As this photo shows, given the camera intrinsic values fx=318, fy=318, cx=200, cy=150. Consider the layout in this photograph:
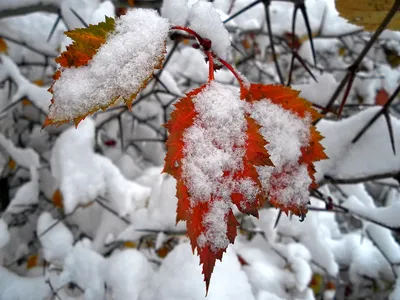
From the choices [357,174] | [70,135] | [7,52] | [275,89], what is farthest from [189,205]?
[7,52]

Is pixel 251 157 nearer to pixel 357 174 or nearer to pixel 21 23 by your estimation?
pixel 357 174

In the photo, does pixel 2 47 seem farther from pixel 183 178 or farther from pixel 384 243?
pixel 384 243

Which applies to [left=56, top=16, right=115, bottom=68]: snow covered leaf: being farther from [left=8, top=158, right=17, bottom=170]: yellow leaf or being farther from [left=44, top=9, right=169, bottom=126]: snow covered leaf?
[left=8, top=158, right=17, bottom=170]: yellow leaf

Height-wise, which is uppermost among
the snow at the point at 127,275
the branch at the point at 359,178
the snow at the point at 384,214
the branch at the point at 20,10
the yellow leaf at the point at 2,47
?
the branch at the point at 20,10

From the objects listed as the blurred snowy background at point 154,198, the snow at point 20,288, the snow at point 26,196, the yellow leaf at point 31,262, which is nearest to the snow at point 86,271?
the blurred snowy background at point 154,198

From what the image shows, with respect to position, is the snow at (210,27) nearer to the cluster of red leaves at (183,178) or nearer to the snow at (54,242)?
the cluster of red leaves at (183,178)

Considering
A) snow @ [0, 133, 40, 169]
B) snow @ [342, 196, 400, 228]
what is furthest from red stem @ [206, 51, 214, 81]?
snow @ [0, 133, 40, 169]
